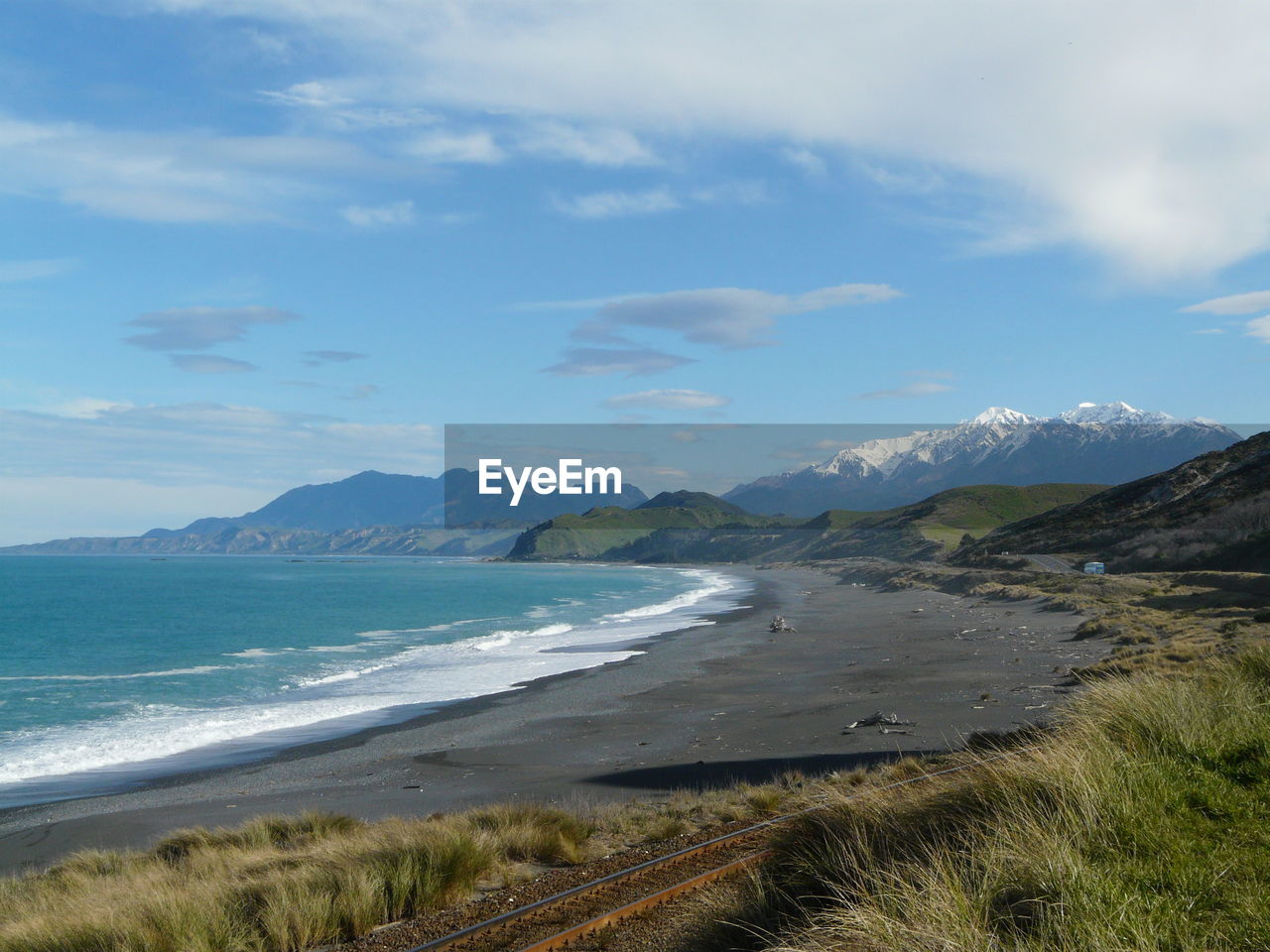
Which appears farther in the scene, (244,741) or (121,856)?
(244,741)

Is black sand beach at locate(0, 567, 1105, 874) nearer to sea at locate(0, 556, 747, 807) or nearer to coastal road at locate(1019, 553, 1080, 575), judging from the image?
sea at locate(0, 556, 747, 807)

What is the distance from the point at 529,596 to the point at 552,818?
253 ft

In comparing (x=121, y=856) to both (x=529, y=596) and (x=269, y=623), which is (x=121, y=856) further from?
(x=529, y=596)

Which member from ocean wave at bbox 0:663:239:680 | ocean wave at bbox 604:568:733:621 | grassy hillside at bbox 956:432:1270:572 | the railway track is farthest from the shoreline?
grassy hillside at bbox 956:432:1270:572

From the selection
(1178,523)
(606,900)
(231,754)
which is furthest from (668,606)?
(606,900)

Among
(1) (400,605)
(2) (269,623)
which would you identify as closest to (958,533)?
(1) (400,605)

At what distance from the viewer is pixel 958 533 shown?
427 feet

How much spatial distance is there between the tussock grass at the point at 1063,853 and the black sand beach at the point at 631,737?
27.1ft

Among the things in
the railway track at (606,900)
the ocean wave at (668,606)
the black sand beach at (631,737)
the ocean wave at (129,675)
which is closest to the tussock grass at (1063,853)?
the railway track at (606,900)

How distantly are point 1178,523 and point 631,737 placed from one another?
185ft

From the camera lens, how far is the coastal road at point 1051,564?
197 ft

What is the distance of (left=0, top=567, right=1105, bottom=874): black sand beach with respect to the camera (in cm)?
1531

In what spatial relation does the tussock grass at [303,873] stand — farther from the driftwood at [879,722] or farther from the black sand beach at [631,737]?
the driftwood at [879,722]

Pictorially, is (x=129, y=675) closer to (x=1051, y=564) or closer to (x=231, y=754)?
(x=231, y=754)
